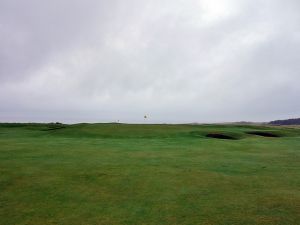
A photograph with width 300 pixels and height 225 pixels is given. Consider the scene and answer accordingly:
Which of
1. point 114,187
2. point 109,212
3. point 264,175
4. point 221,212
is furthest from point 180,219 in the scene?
point 264,175

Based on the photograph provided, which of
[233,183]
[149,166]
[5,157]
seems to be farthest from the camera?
[5,157]

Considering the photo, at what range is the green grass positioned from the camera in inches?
408

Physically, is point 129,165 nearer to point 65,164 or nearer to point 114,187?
point 65,164

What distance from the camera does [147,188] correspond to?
1346 centimetres

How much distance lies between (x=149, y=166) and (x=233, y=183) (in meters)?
4.82

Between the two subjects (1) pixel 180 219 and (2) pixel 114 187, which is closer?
(1) pixel 180 219

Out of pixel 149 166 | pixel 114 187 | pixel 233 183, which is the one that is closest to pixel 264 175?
pixel 233 183

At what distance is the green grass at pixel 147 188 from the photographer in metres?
10.4

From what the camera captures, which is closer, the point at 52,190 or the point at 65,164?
the point at 52,190

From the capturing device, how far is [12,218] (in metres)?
10.3

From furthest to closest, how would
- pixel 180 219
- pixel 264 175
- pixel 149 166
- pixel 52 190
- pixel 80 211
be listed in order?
pixel 149 166 → pixel 264 175 → pixel 52 190 → pixel 80 211 → pixel 180 219

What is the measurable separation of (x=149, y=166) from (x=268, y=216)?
830cm

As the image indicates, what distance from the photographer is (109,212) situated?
1075cm

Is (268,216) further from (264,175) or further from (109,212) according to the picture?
(264,175)
